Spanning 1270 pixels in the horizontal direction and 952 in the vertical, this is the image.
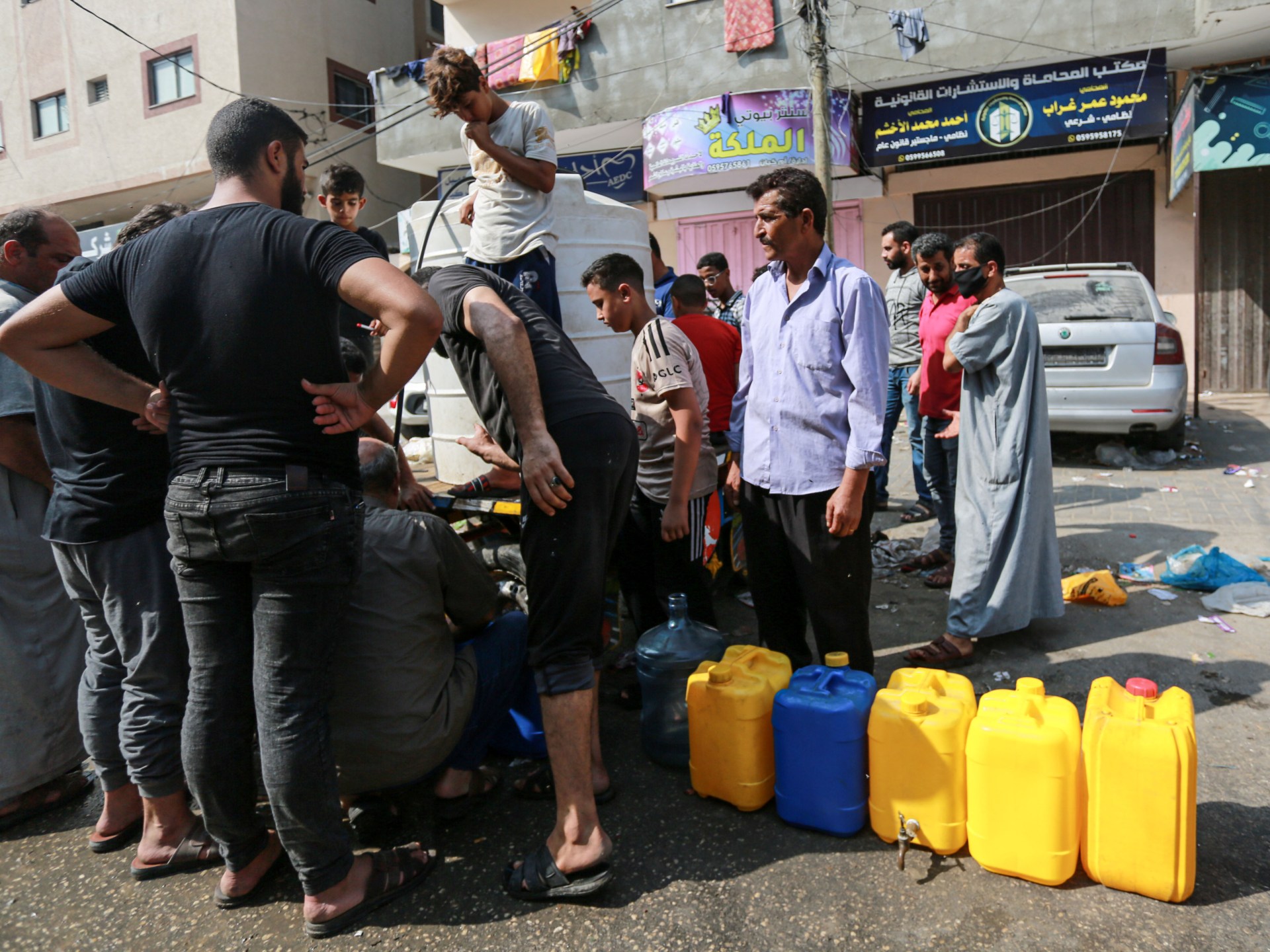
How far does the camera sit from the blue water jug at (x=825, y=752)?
2.46 m

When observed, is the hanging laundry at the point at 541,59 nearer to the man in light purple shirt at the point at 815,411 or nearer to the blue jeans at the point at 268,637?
the man in light purple shirt at the point at 815,411

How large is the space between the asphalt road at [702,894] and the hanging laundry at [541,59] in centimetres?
1228

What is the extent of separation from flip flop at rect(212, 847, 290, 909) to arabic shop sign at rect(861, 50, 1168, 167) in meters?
11.5

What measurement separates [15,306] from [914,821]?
3.31 m

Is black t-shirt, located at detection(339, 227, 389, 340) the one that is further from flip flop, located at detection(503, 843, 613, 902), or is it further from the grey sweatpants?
flip flop, located at detection(503, 843, 613, 902)

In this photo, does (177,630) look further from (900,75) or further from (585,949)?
(900,75)

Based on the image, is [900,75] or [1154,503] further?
[900,75]

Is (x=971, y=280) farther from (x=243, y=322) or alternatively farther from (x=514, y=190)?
(x=243, y=322)

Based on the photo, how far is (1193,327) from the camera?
11.1 m

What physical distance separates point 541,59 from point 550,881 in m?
13.4

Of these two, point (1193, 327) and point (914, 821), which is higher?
point (1193, 327)

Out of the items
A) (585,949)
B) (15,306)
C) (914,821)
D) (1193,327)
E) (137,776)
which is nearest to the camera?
(585,949)

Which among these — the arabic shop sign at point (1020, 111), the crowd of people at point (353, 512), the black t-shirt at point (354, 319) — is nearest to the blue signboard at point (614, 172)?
the arabic shop sign at point (1020, 111)

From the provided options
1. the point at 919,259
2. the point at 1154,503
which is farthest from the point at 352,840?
the point at 1154,503
